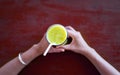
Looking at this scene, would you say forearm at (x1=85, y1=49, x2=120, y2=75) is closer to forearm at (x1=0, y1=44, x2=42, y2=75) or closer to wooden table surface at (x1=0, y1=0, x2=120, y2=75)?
wooden table surface at (x1=0, y1=0, x2=120, y2=75)

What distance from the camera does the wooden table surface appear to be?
41.3 inches

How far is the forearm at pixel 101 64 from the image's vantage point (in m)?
0.99

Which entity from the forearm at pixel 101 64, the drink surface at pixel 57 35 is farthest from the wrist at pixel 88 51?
the drink surface at pixel 57 35

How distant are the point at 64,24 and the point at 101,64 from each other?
198mm

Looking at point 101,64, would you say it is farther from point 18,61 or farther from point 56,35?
point 18,61

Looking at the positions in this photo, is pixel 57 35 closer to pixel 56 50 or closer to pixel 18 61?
pixel 56 50

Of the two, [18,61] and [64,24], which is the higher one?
[64,24]

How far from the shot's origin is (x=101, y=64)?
1000 mm

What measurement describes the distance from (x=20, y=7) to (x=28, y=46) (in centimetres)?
15

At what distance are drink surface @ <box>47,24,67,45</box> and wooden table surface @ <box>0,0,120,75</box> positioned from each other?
0.31ft

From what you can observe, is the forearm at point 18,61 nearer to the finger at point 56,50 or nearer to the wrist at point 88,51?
the finger at point 56,50

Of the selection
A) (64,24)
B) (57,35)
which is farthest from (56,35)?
(64,24)

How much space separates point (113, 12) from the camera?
1062 mm

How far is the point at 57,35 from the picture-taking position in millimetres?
959
